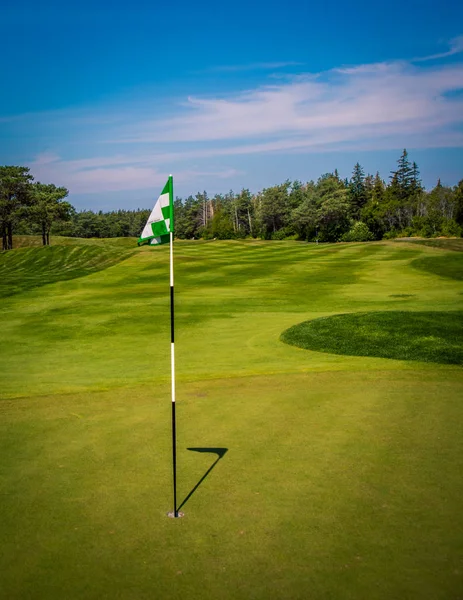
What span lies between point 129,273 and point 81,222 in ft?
412

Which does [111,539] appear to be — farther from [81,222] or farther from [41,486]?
[81,222]

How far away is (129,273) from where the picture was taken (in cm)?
4341

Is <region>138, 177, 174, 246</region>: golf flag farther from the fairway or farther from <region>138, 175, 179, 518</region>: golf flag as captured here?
the fairway

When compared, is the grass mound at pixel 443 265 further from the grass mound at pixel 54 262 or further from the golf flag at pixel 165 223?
the golf flag at pixel 165 223

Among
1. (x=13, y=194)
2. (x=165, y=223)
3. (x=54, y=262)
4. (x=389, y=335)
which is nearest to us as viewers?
(x=165, y=223)

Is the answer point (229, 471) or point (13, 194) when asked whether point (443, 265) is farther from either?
point (13, 194)

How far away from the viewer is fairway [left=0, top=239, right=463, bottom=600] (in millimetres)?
5004

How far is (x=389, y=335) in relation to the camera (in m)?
16.3

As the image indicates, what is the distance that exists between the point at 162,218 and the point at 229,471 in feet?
11.7

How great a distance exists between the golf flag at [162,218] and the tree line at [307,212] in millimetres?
79768

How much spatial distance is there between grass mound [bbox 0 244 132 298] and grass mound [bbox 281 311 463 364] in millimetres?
26480

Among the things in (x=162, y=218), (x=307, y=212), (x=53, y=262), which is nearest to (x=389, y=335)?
(x=162, y=218)

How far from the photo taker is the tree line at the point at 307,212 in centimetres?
8169

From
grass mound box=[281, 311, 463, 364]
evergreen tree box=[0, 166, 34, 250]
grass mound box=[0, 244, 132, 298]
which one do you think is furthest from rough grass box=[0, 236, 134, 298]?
grass mound box=[281, 311, 463, 364]
